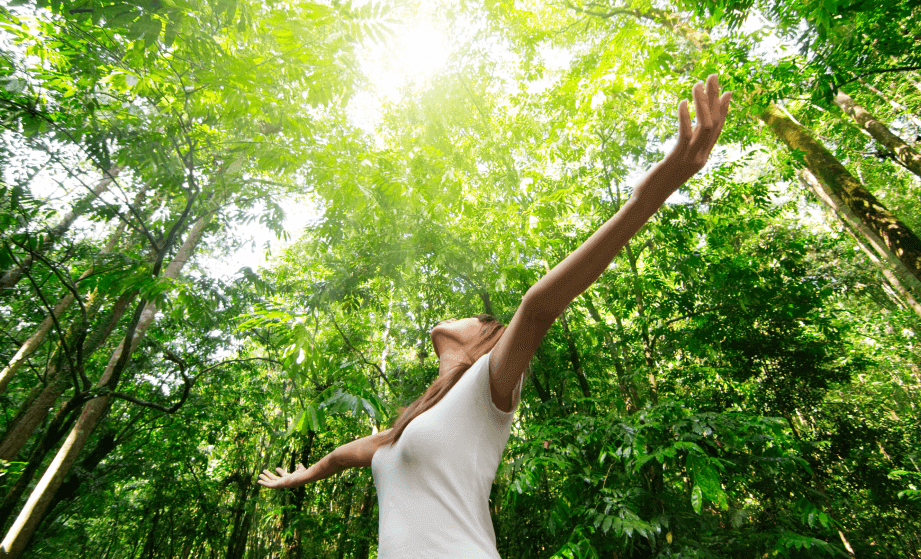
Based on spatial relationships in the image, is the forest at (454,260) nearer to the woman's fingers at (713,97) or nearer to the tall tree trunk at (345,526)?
the tall tree trunk at (345,526)

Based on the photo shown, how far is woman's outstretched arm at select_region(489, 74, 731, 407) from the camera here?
0.76m

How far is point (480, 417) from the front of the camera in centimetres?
110

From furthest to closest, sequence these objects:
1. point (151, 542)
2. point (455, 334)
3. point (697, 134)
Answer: point (151, 542) → point (455, 334) → point (697, 134)

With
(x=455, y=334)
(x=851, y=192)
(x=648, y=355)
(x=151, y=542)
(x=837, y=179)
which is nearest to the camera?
(x=455, y=334)

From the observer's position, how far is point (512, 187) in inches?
223

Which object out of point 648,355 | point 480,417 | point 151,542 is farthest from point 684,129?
point 151,542

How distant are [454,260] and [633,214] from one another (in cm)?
391

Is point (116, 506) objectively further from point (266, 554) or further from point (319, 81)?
point (319, 81)

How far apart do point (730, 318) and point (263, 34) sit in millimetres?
6041

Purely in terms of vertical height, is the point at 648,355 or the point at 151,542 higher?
the point at 648,355

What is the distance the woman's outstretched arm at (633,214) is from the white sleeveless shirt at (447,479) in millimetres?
305

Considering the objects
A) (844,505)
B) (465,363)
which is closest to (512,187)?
(465,363)

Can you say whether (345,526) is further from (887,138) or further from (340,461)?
(887,138)

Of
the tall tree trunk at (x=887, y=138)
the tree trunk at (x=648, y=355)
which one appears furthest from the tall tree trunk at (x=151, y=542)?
the tall tree trunk at (x=887, y=138)
